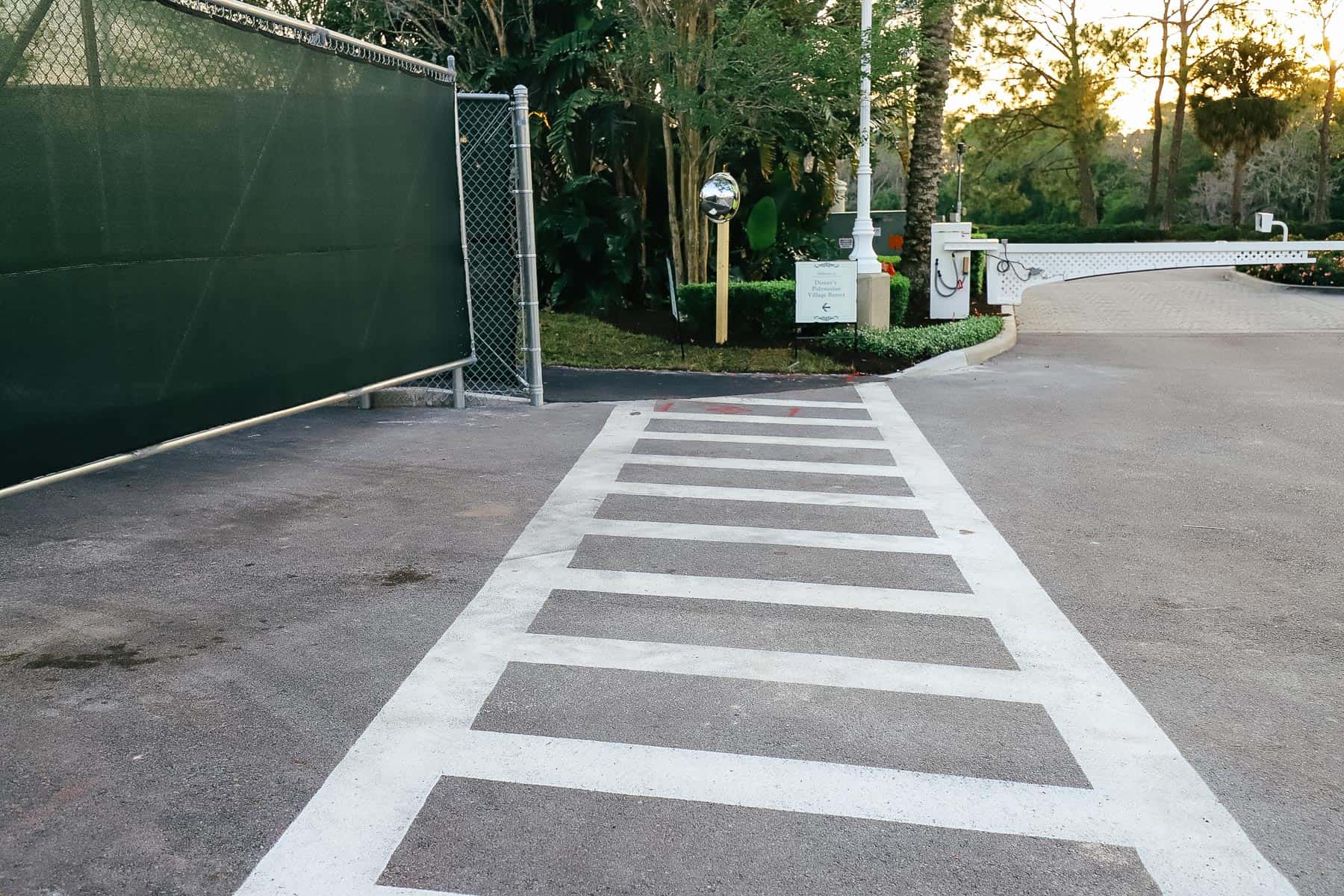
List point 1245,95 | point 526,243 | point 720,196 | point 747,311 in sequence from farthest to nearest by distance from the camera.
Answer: point 1245,95 < point 747,311 < point 720,196 < point 526,243

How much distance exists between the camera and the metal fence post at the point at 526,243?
10.7m

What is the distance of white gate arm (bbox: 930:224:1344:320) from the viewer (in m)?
17.9

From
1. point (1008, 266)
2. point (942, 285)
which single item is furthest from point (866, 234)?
point (1008, 266)

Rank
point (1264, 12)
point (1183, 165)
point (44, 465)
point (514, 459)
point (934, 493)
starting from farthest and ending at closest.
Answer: point (1183, 165) < point (1264, 12) < point (514, 459) < point (934, 493) < point (44, 465)

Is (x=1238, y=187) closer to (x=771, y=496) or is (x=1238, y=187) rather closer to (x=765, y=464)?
(x=765, y=464)

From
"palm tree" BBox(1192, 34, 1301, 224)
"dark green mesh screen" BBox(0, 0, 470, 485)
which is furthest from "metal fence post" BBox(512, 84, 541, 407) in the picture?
"palm tree" BBox(1192, 34, 1301, 224)

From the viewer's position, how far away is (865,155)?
15305 millimetres

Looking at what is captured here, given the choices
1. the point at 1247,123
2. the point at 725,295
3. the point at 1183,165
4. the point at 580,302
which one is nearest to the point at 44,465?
the point at 725,295

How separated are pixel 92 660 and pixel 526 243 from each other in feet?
21.7

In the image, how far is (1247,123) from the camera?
43.2m

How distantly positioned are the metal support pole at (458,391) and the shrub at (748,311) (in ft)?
17.7

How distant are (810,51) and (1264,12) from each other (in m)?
35.9

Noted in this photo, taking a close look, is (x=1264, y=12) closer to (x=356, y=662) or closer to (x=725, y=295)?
(x=725, y=295)

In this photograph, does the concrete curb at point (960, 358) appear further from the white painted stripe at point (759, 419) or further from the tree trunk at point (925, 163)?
the tree trunk at point (925, 163)
